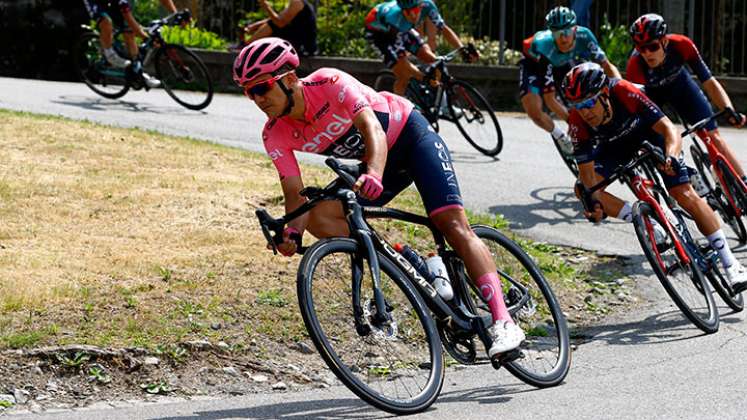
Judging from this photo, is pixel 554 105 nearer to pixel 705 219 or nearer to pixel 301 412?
pixel 705 219

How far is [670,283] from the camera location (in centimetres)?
868

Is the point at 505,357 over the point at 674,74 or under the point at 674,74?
over

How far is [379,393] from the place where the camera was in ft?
21.3

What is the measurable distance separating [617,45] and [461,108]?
208 inches

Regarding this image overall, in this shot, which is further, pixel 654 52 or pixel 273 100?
pixel 654 52

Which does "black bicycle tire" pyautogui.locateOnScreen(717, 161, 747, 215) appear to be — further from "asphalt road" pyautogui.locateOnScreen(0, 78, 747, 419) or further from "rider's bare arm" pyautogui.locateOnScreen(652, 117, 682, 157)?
"rider's bare arm" pyautogui.locateOnScreen(652, 117, 682, 157)

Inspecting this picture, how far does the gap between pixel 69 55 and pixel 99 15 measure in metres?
4.26

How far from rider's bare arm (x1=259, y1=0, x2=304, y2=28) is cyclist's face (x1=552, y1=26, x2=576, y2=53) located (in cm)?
488

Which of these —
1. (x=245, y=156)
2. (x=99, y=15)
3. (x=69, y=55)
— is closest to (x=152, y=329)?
(x=245, y=156)

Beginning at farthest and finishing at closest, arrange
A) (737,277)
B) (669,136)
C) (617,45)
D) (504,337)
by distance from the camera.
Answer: (617,45) < (669,136) < (737,277) < (504,337)

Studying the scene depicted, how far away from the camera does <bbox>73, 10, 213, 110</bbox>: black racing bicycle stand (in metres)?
16.5

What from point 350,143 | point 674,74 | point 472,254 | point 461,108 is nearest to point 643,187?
point 472,254

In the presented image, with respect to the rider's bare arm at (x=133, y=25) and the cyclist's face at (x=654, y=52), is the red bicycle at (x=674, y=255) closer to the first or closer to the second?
the cyclist's face at (x=654, y=52)

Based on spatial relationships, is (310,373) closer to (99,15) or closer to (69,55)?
(99,15)
